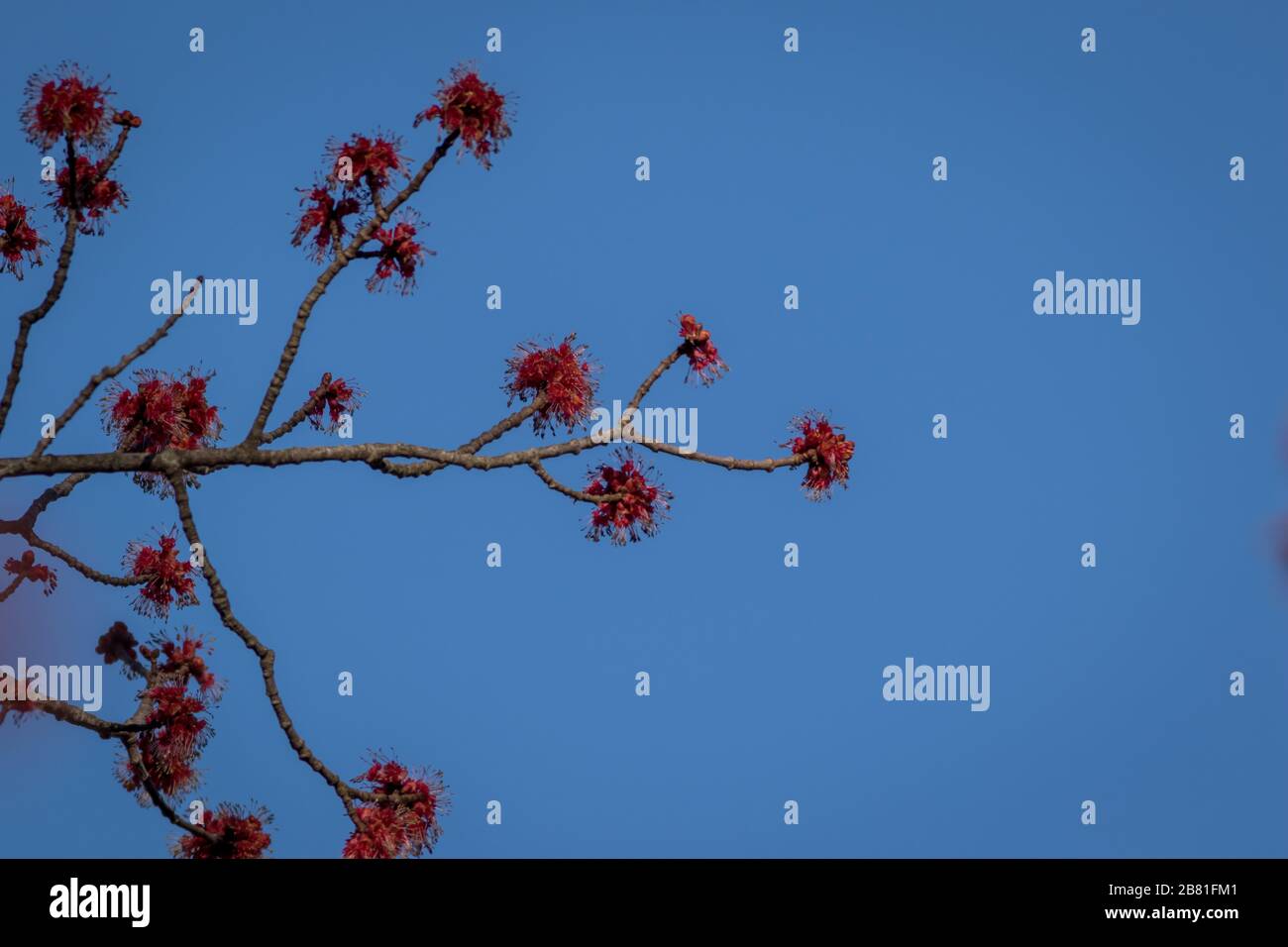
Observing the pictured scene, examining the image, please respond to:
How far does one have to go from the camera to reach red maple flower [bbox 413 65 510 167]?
36.1 ft

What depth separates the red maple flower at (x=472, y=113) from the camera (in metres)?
11.0

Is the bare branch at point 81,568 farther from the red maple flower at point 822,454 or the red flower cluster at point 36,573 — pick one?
the red maple flower at point 822,454

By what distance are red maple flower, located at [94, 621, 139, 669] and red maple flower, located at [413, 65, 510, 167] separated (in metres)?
3.75

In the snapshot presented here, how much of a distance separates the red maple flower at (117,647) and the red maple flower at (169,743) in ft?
0.97

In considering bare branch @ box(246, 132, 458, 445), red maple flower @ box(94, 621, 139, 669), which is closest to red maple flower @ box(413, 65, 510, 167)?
bare branch @ box(246, 132, 458, 445)

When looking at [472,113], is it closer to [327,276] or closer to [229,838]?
[327,276]

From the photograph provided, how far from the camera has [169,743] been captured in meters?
11.0

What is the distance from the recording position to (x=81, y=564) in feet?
40.1

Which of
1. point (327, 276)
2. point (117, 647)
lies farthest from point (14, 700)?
point (327, 276)

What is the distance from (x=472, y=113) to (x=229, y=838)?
476 cm

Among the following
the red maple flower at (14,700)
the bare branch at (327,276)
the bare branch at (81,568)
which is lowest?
the red maple flower at (14,700)

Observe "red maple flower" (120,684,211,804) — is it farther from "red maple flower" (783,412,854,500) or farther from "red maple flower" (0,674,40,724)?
"red maple flower" (783,412,854,500)

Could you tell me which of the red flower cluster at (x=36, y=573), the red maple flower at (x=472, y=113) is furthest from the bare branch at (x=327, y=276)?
the red flower cluster at (x=36, y=573)
